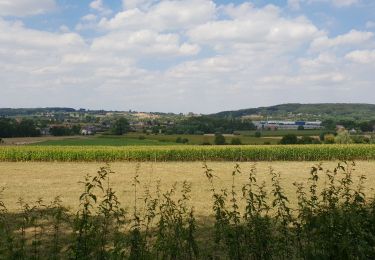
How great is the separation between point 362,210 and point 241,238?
2.07 m

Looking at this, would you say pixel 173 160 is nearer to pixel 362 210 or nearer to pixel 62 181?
pixel 62 181

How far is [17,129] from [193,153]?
2182 inches

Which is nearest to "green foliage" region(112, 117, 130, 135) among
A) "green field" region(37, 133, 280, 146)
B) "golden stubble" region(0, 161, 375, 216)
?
"green field" region(37, 133, 280, 146)

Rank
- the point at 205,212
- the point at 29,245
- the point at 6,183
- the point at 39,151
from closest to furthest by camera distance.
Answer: the point at 29,245 → the point at 205,212 → the point at 6,183 → the point at 39,151

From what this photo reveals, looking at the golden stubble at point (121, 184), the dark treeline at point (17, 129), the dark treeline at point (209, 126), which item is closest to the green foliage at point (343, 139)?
the golden stubble at point (121, 184)

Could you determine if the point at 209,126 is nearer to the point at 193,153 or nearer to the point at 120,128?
the point at 120,128

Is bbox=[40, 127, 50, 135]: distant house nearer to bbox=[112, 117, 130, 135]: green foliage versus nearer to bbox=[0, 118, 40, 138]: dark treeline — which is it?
bbox=[0, 118, 40, 138]: dark treeline

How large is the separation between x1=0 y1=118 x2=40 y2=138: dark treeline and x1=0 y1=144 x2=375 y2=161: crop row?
41.9m

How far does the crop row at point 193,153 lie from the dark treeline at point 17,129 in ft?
138

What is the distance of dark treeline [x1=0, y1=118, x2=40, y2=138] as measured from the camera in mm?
81606

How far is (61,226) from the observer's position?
12227mm

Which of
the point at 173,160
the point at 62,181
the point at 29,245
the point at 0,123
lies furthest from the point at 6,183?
the point at 0,123

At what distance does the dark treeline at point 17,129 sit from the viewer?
81.6m

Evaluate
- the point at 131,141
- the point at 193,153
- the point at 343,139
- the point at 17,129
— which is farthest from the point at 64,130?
the point at 343,139
